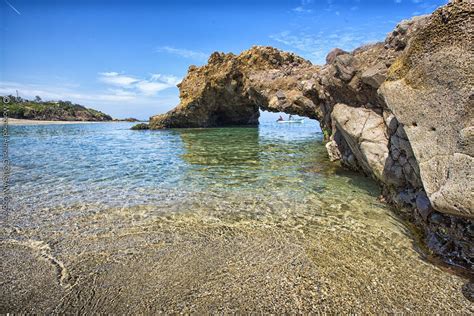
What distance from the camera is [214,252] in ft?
17.0

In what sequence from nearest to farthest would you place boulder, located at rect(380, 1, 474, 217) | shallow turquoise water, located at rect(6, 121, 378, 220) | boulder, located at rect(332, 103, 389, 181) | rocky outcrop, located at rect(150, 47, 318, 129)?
boulder, located at rect(380, 1, 474, 217), boulder, located at rect(332, 103, 389, 181), shallow turquoise water, located at rect(6, 121, 378, 220), rocky outcrop, located at rect(150, 47, 318, 129)

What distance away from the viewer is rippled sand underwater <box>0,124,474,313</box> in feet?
12.4

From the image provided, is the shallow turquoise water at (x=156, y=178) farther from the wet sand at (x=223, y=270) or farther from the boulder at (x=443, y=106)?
the boulder at (x=443, y=106)

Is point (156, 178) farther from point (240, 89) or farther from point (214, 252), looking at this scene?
point (240, 89)

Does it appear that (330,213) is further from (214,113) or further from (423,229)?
(214,113)

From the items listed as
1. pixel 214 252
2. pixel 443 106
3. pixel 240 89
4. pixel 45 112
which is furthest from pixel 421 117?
pixel 45 112

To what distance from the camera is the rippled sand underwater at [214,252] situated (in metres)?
3.79

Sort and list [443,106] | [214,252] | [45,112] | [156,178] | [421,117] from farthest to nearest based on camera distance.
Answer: [45,112] < [156,178] < [214,252] < [421,117] < [443,106]

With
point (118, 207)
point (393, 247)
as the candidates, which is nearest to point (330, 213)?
point (393, 247)

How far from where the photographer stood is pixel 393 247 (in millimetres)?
5246

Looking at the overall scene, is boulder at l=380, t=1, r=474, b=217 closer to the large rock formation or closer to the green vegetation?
the large rock formation

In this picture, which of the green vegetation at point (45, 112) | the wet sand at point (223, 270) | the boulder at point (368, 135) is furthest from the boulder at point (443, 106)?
the green vegetation at point (45, 112)

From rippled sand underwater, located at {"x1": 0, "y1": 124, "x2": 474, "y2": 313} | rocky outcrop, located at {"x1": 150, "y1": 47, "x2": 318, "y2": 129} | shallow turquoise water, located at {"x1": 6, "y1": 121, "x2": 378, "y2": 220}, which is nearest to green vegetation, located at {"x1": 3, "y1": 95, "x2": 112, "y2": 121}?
rocky outcrop, located at {"x1": 150, "y1": 47, "x2": 318, "y2": 129}

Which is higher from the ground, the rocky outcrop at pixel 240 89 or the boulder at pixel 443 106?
the rocky outcrop at pixel 240 89
